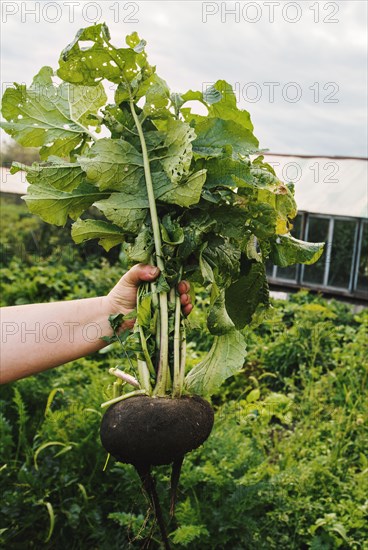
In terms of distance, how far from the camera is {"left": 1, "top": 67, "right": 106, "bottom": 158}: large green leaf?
2.24 m

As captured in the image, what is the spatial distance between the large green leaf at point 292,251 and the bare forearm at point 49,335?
0.64 meters

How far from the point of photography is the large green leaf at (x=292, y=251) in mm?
2156

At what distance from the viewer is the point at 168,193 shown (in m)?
1.98

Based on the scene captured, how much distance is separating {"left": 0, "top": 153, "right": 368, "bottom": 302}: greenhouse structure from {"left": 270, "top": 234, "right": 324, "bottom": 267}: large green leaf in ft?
30.6

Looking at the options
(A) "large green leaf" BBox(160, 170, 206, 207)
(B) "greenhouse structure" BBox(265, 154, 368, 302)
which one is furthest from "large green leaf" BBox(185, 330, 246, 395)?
(B) "greenhouse structure" BBox(265, 154, 368, 302)

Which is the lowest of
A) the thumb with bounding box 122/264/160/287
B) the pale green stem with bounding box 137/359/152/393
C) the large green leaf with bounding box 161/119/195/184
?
the pale green stem with bounding box 137/359/152/393

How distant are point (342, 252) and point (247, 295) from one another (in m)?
10.2

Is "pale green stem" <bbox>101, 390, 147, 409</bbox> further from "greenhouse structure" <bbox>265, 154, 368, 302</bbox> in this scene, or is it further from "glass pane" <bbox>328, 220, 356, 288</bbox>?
"glass pane" <bbox>328, 220, 356, 288</bbox>

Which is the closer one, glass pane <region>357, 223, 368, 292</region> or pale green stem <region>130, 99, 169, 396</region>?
pale green stem <region>130, 99, 169, 396</region>

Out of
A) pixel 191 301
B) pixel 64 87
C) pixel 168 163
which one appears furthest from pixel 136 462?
pixel 64 87

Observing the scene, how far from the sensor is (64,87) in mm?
2316

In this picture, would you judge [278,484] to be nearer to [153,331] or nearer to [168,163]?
[153,331]

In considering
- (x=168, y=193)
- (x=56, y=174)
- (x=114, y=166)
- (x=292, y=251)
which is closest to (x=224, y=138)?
(x=168, y=193)

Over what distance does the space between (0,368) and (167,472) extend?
1.18 metres
